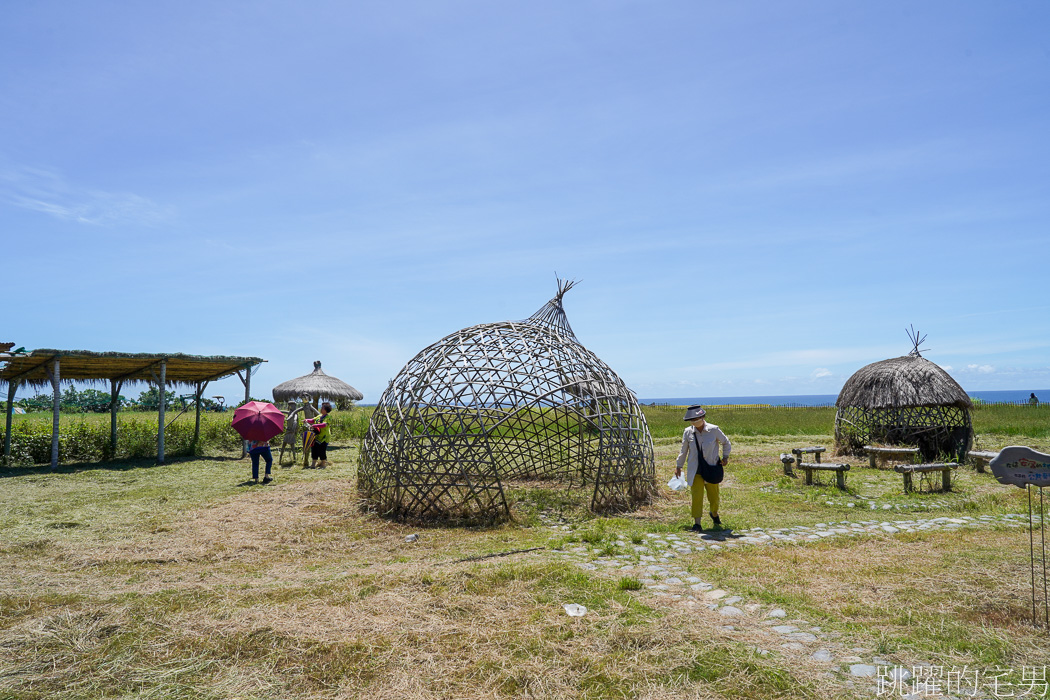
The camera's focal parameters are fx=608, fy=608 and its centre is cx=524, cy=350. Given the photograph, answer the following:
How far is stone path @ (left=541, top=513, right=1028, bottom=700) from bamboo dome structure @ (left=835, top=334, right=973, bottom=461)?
778 cm

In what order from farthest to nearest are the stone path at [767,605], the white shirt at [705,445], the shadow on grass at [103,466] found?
1. the shadow on grass at [103,466]
2. the white shirt at [705,445]
3. the stone path at [767,605]

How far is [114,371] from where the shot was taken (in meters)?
17.5

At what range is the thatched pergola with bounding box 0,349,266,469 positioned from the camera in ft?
48.5

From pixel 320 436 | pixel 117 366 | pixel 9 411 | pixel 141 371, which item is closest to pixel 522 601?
pixel 320 436

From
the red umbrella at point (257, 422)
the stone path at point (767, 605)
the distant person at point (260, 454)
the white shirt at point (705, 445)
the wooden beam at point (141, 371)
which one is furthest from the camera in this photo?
the wooden beam at point (141, 371)

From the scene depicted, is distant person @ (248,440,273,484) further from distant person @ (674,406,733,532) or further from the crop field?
distant person @ (674,406,733,532)

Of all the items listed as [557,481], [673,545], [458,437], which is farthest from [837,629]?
[557,481]

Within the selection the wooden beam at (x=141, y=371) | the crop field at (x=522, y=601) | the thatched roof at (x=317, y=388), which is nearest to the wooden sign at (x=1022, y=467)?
the crop field at (x=522, y=601)

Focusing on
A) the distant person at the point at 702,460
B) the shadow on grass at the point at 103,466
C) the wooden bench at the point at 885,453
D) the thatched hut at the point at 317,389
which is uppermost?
the thatched hut at the point at 317,389

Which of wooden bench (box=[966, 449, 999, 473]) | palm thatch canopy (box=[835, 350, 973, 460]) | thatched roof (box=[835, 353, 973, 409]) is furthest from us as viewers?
palm thatch canopy (box=[835, 350, 973, 460])

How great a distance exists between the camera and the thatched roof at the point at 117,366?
14820 millimetres

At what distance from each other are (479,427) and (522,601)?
3.74m

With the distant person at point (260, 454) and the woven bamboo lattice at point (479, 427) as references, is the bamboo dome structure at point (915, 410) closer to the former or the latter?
the woven bamboo lattice at point (479, 427)

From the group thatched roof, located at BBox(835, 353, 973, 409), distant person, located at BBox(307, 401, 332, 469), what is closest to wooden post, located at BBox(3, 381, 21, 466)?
distant person, located at BBox(307, 401, 332, 469)
